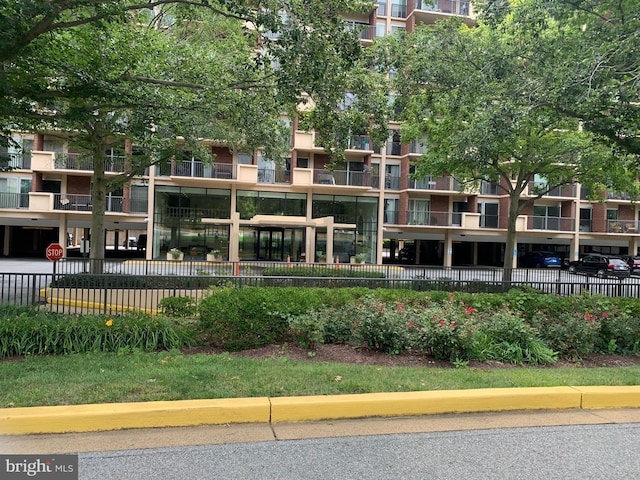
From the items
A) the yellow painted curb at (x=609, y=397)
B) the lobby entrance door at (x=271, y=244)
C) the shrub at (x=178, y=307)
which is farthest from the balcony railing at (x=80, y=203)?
the yellow painted curb at (x=609, y=397)

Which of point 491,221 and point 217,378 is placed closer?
point 217,378

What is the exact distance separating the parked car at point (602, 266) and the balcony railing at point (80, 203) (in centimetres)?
3370

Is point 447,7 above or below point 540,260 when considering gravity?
above

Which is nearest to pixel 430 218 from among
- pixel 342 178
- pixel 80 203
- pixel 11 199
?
pixel 342 178

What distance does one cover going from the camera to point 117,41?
35.6ft

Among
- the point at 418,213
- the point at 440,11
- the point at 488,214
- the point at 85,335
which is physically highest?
the point at 440,11

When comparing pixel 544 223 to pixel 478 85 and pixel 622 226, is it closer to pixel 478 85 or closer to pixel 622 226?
pixel 622 226

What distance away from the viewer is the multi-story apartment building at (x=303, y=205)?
105 feet

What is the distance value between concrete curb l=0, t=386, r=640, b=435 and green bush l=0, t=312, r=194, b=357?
9.33ft

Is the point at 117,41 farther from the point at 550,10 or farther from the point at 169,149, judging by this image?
the point at 550,10

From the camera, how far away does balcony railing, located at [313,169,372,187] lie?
111ft

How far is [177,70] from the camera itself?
486 inches

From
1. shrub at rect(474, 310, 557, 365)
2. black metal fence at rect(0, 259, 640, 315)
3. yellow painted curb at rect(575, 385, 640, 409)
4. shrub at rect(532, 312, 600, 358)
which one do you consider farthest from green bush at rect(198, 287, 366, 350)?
yellow painted curb at rect(575, 385, 640, 409)

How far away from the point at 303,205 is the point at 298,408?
30.2m
